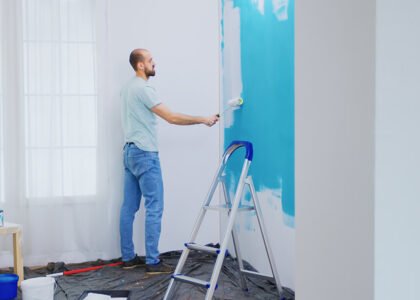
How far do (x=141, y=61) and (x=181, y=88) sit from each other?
50 centimetres

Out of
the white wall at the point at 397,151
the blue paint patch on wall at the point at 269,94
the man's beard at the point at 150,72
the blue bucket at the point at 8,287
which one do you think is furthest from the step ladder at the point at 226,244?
the white wall at the point at 397,151

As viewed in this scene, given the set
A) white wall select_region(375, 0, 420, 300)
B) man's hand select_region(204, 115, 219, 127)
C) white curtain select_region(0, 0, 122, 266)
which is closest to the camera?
white wall select_region(375, 0, 420, 300)

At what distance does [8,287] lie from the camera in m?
2.95

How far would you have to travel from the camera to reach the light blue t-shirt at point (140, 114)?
3680 millimetres

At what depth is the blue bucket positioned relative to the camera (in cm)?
293

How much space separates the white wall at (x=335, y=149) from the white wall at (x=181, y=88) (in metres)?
3.12

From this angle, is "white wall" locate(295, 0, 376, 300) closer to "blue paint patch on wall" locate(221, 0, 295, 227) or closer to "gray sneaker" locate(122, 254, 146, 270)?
"blue paint patch on wall" locate(221, 0, 295, 227)

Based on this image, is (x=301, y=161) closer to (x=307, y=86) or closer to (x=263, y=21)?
(x=307, y=86)

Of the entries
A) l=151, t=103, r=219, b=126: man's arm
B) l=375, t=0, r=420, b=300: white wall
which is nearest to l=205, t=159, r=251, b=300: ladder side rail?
l=151, t=103, r=219, b=126: man's arm

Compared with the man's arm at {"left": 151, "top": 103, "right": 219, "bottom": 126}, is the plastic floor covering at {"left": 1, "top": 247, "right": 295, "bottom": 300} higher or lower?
lower

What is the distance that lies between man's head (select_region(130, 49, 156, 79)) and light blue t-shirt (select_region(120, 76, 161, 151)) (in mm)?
86

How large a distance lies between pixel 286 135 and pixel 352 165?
2029 mm

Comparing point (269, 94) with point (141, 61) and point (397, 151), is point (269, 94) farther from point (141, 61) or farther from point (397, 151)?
point (397, 151)

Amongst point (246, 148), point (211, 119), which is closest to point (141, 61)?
point (211, 119)
